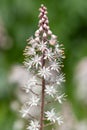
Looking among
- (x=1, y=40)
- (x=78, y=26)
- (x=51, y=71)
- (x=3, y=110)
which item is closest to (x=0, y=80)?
(x=1, y=40)

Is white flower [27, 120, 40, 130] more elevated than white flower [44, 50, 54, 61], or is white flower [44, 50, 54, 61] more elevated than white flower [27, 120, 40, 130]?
white flower [44, 50, 54, 61]

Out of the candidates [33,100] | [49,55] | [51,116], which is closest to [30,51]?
[49,55]

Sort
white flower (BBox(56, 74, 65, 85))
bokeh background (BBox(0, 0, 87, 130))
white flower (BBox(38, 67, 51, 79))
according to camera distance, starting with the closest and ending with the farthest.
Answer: white flower (BBox(38, 67, 51, 79)) → white flower (BBox(56, 74, 65, 85)) → bokeh background (BBox(0, 0, 87, 130))

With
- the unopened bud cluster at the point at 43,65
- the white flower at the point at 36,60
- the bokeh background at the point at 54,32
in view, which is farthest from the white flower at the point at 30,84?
the bokeh background at the point at 54,32

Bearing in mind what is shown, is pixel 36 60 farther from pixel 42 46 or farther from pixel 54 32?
pixel 54 32

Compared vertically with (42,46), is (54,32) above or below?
above

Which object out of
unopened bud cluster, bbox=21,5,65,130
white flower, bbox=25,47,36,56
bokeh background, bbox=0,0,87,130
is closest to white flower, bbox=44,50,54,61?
unopened bud cluster, bbox=21,5,65,130

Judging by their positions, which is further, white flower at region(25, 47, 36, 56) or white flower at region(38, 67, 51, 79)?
white flower at region(25, 47, 36, 56)

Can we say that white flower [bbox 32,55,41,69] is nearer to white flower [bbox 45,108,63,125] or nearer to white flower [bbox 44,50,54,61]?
white flower [bbox 44,50,54,61]

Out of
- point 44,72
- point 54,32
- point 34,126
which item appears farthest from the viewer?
point 54,32

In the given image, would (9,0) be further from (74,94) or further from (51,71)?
(51,71)
